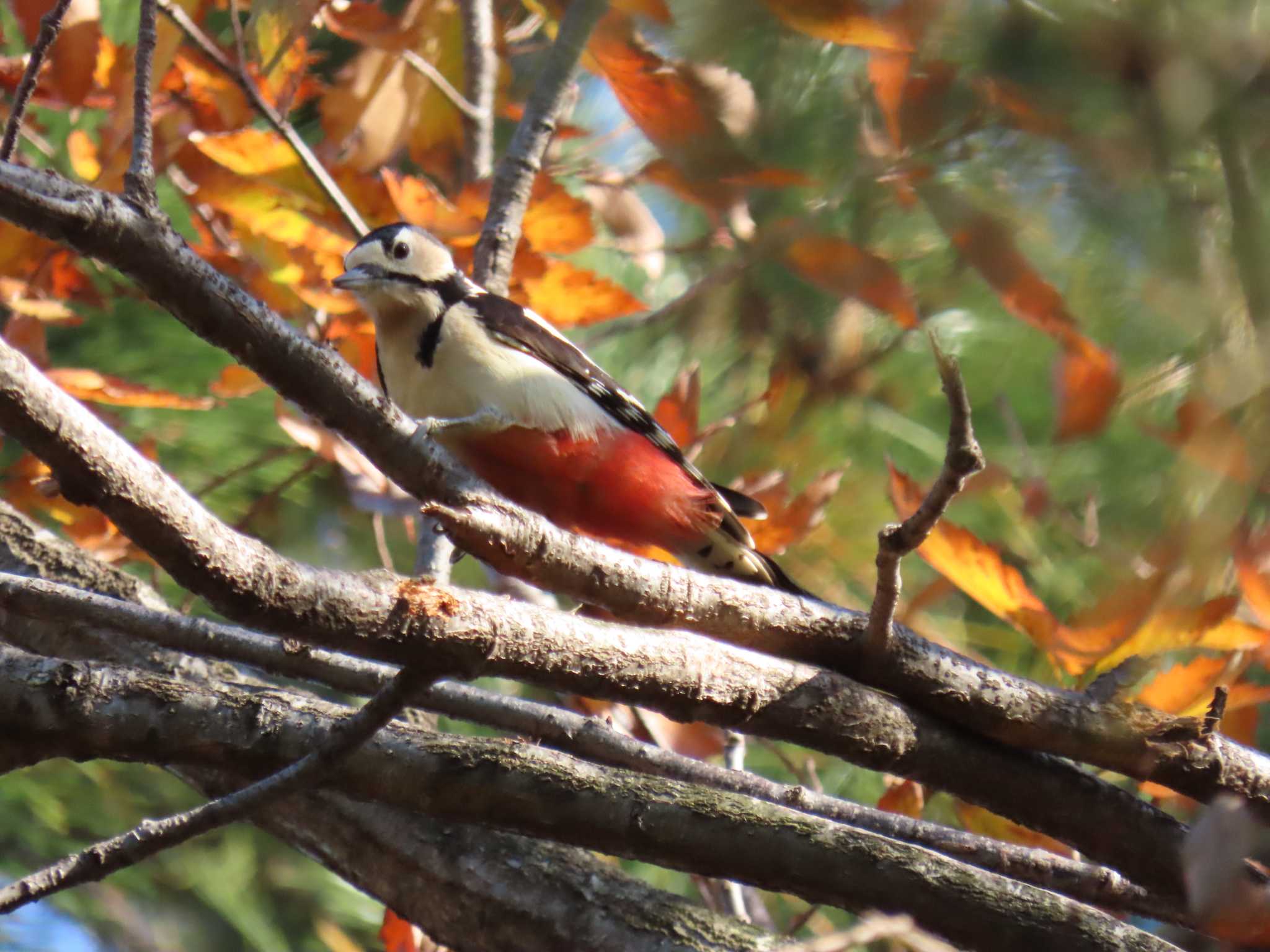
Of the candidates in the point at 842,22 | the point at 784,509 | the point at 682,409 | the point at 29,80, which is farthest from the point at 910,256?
the point at 682,409

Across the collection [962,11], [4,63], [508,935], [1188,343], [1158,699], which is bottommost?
[508,935]

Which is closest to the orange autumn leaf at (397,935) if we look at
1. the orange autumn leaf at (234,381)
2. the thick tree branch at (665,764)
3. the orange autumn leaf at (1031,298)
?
the thick tree branch at (665,764)

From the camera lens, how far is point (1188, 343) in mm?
1085

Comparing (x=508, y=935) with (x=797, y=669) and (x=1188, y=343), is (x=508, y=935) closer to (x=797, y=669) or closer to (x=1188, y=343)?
(x=797, y=669)

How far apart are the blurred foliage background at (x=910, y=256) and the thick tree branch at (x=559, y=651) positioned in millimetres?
266

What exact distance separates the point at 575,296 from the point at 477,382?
0.42 meters

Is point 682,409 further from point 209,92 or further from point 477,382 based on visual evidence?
point 209,92

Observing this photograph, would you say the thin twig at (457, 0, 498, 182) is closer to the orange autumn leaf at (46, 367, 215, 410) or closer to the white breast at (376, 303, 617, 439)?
the white breast at (376, 303, 617, 439)

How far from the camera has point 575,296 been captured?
3244mm

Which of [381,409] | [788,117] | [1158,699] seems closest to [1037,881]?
[1158,699]

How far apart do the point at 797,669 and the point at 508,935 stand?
34.5 inches

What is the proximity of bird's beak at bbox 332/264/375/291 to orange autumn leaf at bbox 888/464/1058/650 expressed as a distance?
6.47ft

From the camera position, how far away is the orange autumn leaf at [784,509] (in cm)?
272

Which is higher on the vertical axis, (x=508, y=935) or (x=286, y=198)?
(x=286, y=198)
